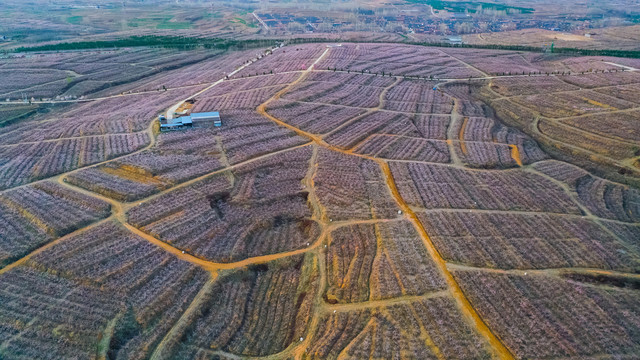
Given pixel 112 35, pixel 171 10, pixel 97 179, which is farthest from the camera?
pixel 171 10

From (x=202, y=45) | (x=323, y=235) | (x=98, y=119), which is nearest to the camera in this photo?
(x=323, y=235)

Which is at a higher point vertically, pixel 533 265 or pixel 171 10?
pixel 171 10

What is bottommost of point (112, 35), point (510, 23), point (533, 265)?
point (533, 265)

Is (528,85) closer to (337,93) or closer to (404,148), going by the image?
(337,93)

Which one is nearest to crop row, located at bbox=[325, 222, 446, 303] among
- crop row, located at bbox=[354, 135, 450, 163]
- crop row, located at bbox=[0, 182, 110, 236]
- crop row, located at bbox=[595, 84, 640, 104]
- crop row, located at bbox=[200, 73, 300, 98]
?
crop row, located at bbox=[354, 135, 450, 163]

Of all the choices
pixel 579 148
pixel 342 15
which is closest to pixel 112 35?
pixel 342 15

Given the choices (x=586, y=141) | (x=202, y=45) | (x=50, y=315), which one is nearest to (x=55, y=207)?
(x=50, y=315)

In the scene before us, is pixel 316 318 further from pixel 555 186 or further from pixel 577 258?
pixel 555 186

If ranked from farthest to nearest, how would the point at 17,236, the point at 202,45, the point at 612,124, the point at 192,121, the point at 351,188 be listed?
the point at 202,45 < the point at 612,124 < the point at 192,121 < the point at 351,188 < the point at 17,236
